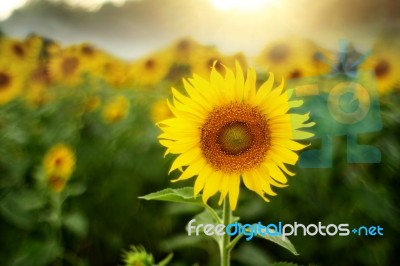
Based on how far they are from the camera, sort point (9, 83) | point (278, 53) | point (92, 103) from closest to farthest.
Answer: point (278, 53) → point (92, 103) → point (9, 83)

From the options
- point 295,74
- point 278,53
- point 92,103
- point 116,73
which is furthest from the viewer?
point 116,73

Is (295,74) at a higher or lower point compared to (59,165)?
higher

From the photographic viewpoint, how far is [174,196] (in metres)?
0.47

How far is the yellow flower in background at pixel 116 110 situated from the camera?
1.12 metres

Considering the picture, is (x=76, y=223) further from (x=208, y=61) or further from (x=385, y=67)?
(x=385, y=67)

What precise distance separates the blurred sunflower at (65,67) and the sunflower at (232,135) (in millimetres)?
956

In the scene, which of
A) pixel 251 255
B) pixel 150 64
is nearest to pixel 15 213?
pixel 251 255

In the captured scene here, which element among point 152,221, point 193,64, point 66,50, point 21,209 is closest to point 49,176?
point 21,209

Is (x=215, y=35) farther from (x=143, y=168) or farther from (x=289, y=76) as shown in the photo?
(x=143, y=168)

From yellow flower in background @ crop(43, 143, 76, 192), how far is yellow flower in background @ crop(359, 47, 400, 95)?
59 centimetres

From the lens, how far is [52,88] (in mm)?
1346

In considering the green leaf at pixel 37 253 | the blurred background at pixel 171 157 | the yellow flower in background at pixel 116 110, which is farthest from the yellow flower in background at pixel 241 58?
the green leaf at pixel 37 253

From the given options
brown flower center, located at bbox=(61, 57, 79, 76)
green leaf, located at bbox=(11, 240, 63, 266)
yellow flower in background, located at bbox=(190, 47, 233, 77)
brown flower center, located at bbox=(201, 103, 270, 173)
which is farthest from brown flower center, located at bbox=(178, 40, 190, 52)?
brown flower center, located at bbox=(201, 103, 270, 173)

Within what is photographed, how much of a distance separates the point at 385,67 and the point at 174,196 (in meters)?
0.67
